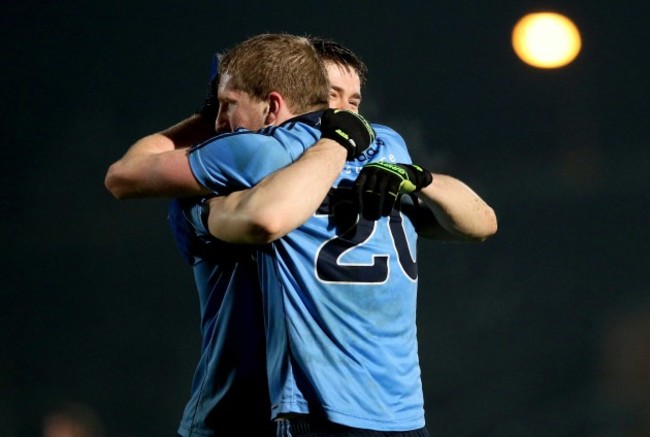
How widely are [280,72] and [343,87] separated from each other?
2.29 ft

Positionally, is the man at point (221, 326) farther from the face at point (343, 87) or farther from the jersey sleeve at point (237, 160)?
the face at point (343, 87)

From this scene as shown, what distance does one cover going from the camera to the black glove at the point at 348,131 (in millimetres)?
1914

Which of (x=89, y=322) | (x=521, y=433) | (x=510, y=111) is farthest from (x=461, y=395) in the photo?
(x=89, y=322)

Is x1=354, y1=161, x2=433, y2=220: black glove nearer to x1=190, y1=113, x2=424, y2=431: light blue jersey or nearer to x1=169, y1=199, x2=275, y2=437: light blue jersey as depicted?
x1=190, y1=113, x2=424, y2=431: light blue jersey

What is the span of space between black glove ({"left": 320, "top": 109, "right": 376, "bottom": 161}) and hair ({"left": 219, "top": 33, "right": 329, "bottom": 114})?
62mm

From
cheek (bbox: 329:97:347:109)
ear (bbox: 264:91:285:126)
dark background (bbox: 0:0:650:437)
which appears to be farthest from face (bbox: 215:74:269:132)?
dark background (bbox: 0:0:650:437)

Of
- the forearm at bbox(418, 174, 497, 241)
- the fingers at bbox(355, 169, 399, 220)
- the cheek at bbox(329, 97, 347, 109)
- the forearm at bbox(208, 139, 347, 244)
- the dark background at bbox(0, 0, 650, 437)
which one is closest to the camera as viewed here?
the forearm at bbox(208, 139, 347, 244)

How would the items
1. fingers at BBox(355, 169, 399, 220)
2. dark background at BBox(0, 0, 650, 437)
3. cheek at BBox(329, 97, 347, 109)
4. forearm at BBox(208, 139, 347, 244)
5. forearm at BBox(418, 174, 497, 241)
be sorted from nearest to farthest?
forearm at BBox(208, 139, 347, 244) → fingers at BBox(355, 169, 399, 220) → forearm at BBox(418, 174, 497, 241) → cheek at BBox(329, 97, 347, 109) → dark background at BBox(0, 0, 650, 437)

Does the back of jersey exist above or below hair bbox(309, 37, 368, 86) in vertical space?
below

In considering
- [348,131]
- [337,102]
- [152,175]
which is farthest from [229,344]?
[337,102]

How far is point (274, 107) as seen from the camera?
6.59 feet

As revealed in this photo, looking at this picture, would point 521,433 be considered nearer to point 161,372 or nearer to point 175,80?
point 161,372

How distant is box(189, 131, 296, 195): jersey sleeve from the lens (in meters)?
1.85

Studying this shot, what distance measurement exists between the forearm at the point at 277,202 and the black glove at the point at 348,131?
6 cm
